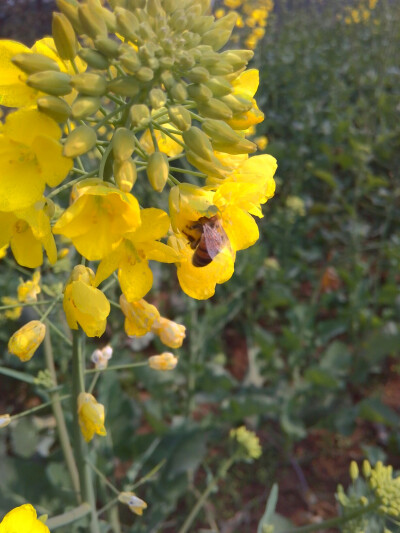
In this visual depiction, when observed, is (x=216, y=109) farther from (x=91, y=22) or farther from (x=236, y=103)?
(x=91, y=22)

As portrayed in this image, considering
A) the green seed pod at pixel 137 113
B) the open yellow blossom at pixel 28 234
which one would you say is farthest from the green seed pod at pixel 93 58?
the open yellow blossom at pixel 28 234

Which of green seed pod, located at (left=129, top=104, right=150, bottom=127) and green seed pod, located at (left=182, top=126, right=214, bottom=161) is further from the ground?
green seed pod, located at (left=129, top=104, right=150, bottom=127)

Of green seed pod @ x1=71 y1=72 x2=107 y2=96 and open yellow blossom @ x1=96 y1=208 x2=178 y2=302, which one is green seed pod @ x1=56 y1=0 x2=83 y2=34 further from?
open yellow blossom @ x1=96 y1=208 x2=178 y2=302

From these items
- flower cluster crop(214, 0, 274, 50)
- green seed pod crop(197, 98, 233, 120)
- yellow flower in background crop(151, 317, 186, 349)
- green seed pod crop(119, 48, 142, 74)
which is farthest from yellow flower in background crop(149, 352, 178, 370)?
flower cluster crop(214, 0, 274, 50)

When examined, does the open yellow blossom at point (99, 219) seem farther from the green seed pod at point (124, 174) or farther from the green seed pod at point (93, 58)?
the green seed pod at point (93, 58)

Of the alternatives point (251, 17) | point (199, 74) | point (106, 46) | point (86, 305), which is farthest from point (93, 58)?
point (251, 17)

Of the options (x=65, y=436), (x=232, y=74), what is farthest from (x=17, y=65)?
(x=65, y=436)

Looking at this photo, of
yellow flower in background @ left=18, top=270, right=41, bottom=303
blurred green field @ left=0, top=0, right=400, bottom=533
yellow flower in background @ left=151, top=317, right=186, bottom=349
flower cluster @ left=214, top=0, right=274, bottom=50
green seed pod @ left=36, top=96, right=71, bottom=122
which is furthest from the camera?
flower cluster @ left=214, top=0, right=274, bottom=50
